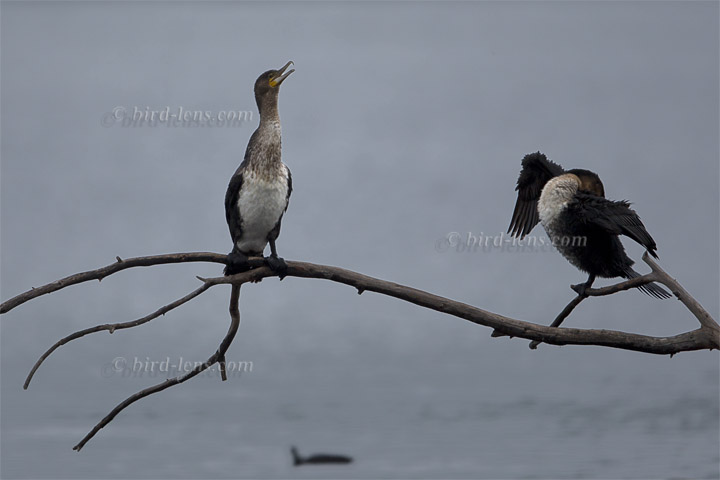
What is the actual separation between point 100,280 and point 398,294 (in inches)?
74.0

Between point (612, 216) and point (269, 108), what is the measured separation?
260cm

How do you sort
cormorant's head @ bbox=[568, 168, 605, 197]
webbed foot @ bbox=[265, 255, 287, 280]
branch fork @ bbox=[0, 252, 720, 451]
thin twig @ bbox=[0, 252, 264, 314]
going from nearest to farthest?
thin twig @ bbox=[0, 252, 264, 314] → branch fork @ bbox=[0, 252, 720, 451] → webbed foot @ bbox=[265, 255, 287, 280] → cormorant's head @ bbox=[568, 168, 605, 197]

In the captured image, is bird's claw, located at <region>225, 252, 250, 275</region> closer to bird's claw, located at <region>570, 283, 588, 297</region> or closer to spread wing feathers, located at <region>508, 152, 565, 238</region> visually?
bird's claw, located at <region>570, 283, 588, 297</region>

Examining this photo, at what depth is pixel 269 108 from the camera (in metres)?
6.07

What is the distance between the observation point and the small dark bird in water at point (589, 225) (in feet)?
19.1

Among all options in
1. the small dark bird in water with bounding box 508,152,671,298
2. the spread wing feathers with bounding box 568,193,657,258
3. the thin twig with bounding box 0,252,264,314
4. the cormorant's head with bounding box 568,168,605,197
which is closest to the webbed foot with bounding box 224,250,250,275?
the thin twig with bounding box 0,252,264,314

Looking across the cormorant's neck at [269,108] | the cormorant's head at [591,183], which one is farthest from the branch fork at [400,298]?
the cormorant's neck at [269,108]

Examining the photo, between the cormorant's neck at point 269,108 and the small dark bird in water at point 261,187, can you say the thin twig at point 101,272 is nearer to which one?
the small dark bird in water at point 261,187

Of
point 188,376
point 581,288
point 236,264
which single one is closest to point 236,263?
point 236,264

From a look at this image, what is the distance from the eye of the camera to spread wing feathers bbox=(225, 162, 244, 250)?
234 inches

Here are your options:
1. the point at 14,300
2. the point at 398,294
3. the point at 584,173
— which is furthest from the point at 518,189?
the point at 14,300

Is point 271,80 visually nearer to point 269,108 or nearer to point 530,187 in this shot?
point 269,108

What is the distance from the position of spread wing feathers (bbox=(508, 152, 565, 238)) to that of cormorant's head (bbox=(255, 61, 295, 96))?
243 cm

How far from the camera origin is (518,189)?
7.51 metres
